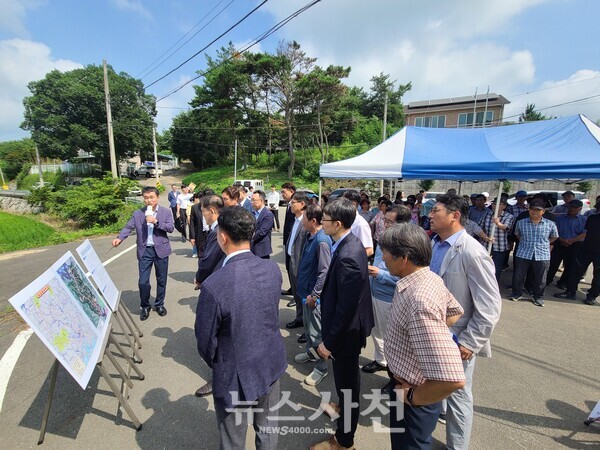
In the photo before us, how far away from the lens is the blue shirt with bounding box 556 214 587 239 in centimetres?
535

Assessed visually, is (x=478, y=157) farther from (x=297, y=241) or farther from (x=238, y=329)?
(x=238, y=329)

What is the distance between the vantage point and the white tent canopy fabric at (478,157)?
14.3 ft

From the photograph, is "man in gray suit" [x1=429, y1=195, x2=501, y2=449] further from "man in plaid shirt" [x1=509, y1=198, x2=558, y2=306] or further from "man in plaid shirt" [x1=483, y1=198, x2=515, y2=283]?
"man in plaid shirt" [x1=483, y1=198, x2=515, y2=283]

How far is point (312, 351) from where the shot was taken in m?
3.26

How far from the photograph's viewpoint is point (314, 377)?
2.95 metres

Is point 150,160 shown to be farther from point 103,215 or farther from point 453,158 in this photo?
point 453,158

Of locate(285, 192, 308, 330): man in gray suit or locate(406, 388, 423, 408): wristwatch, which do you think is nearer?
locate(406, 388, 423, 408): wristwatch

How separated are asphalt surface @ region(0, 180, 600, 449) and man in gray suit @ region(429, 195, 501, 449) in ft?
1.59

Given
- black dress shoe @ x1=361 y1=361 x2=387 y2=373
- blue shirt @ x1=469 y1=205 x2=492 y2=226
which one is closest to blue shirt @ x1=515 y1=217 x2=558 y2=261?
blue shirt @ x1=469 y1=205 x2=492 y2=226

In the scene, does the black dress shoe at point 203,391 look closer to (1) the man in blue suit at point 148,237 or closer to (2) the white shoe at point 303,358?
(2) the white shoe at point 303,358

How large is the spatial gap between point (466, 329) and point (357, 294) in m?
0.80

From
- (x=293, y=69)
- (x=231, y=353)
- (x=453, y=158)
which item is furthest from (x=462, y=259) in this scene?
(x=293, y=69)

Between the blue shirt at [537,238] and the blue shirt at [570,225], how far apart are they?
3.36 ft

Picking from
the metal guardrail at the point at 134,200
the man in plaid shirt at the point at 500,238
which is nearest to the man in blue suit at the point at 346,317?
the man in plaid shirt at the point at 500,238
